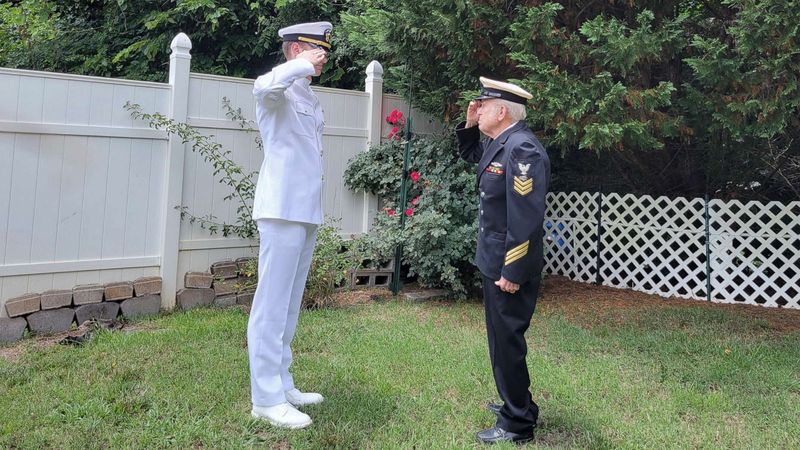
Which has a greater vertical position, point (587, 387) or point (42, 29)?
point (42, 29)

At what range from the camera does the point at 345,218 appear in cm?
627

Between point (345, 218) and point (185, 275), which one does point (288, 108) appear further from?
point (345, 218)

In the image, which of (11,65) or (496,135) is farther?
(11,65)

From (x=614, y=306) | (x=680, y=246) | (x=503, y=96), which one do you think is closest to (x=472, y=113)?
(x=503, y=96)

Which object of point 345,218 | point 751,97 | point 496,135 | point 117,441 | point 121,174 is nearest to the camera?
point 117,441

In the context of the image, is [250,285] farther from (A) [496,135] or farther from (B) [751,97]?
(B) [751,97]

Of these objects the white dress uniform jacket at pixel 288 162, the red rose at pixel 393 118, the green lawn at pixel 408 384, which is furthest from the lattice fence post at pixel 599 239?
the white dress uniform jacket at pixel 288 162

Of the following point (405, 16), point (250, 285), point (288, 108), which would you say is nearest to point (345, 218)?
point (250, 285)

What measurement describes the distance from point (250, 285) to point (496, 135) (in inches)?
122

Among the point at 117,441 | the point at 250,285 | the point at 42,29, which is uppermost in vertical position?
the point at 42,29

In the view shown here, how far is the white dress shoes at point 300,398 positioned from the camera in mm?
3188

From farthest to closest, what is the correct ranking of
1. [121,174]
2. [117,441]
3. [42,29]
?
[42,29], [121,174], [117,441]

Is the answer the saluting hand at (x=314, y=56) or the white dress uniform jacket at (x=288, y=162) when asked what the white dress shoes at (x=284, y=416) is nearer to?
the white dress uniform jacket at (x=288, y=162)

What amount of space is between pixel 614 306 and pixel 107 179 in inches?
175
